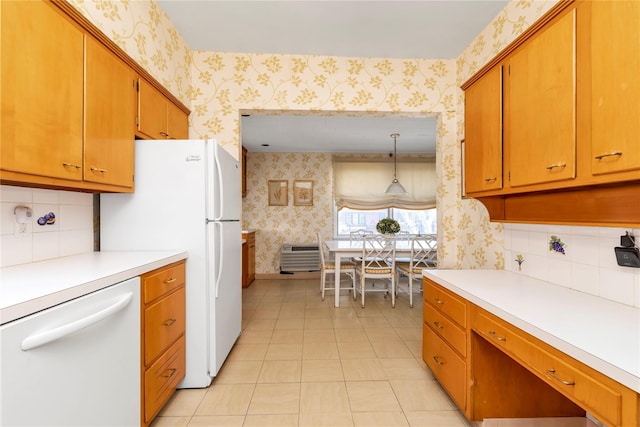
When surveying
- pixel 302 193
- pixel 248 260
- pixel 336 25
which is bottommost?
pixel 248 260

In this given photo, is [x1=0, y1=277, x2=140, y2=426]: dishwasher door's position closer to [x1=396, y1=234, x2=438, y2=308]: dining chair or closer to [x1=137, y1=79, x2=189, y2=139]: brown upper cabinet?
[x1=137, y1=79, x2=189, y2=139]: brown upper cabinet

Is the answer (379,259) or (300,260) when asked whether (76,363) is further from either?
(300,260)

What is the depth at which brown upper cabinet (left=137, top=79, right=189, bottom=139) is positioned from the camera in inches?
78.7

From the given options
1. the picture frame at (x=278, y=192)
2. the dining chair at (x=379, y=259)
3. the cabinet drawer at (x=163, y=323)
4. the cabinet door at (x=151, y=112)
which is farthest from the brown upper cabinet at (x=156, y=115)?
the picture frame at (x=278, y=192)

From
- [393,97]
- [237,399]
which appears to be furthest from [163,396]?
[393,97]

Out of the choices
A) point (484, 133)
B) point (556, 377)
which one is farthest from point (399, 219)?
point (556, 377)

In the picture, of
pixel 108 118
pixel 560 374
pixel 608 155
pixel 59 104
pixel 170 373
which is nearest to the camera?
pixel 560 374

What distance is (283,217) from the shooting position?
619cm

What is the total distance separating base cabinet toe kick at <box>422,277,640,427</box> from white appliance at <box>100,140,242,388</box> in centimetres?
147

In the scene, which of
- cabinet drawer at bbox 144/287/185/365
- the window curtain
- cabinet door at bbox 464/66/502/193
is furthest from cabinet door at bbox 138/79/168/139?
the window curtain

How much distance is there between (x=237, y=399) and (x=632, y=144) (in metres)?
2.26

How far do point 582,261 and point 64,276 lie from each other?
232 centimetres

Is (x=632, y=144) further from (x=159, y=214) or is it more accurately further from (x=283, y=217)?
(x=283, y=217)

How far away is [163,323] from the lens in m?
1.69
